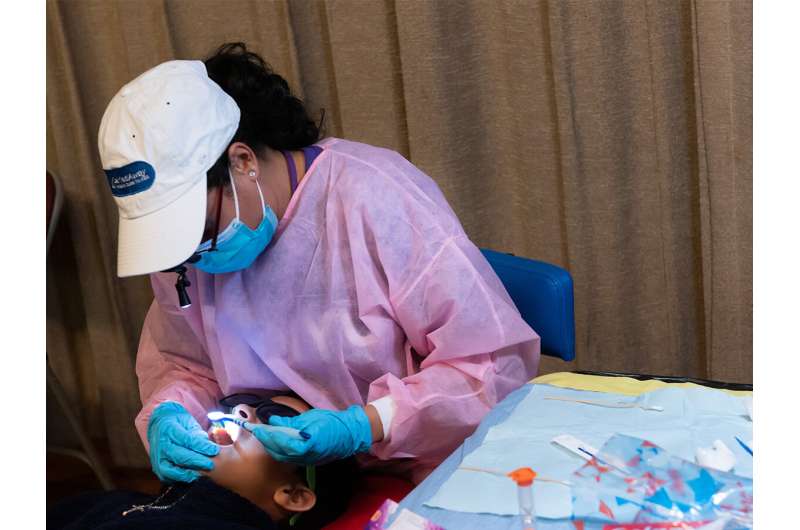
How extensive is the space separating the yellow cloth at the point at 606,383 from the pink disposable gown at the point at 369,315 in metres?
0.19

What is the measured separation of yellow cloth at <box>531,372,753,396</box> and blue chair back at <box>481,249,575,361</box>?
0.21 metres

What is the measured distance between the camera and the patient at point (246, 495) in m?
1.37

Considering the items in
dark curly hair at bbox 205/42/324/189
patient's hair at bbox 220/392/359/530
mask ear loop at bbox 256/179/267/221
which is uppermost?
dark curly hair at bbox 205/42/324/189

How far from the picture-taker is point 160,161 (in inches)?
52.0

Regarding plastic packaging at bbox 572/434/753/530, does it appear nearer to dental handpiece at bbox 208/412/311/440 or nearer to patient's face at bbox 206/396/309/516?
dental handpiece at bbox 208/412/311/440

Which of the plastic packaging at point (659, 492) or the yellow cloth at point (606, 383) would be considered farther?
the yellow cloth at point (606, 383)

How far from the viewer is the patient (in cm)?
137

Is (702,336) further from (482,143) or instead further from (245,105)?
(245,105)

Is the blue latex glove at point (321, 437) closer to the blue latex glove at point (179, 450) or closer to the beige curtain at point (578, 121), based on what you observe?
the blue latex glove at point (179, 450)

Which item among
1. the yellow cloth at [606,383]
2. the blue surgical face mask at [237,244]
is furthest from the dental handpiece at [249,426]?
the yellow cloth at [606,383]

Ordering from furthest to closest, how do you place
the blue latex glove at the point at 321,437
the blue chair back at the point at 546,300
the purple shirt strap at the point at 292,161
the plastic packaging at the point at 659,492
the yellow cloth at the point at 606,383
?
the purple shirt strap at the point at 292,161 → the blue chair back at the point at 546,300 → the blue latex glove at the point at 321,437 → the yellow cloth at the point at 606,383 → the plastic packaging at the point at 659,492

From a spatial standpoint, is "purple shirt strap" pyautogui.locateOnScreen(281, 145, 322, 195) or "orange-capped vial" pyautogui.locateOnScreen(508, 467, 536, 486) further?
"purple shirt strap" pyautogui.locateOnScreen(281, 145, 322, 195)

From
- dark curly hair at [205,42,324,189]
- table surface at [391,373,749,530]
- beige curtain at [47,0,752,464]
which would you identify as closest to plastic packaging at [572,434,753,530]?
table surface at [391,373,749,530]
